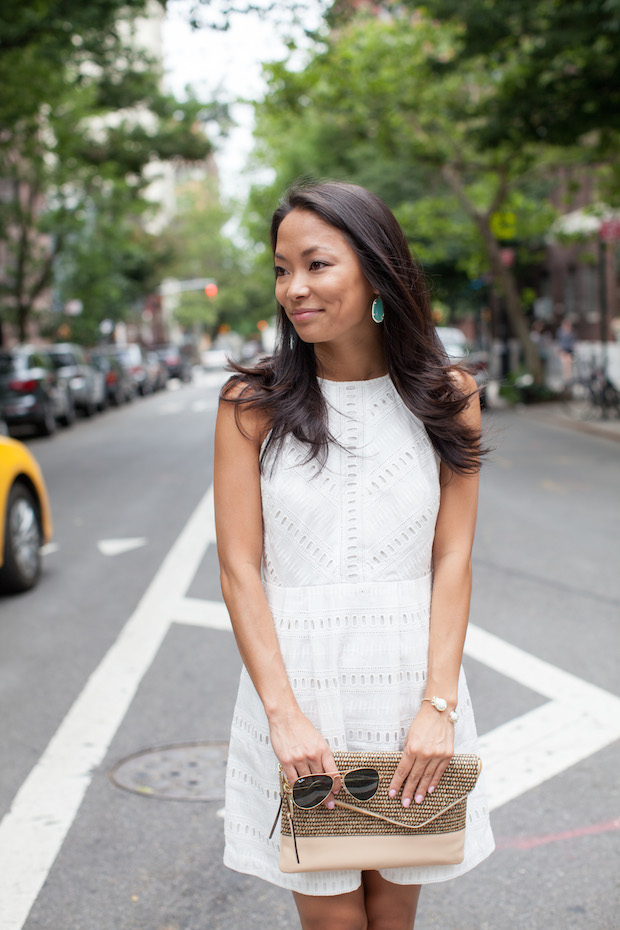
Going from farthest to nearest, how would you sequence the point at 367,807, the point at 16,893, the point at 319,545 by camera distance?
the point at 16,893
the point at 319,545
the point at 367,807

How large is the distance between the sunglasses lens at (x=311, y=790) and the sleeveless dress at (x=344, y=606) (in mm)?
138

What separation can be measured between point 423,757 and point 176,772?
2.50 metres

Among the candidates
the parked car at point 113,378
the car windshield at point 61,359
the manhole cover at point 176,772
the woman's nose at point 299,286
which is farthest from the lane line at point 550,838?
the parked car at point 113,378

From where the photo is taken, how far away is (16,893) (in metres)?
3.38

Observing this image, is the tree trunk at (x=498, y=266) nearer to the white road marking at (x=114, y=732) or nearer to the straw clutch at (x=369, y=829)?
the white road marking at (x=114, y=732)

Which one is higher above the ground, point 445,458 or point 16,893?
point 445,458

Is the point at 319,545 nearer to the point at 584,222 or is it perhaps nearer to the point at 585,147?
the point at 585,147

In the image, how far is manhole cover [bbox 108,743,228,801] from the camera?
13.7 feet

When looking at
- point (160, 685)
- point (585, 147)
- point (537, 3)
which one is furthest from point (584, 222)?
point (160, 685)

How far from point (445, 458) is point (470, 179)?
33.9 metres

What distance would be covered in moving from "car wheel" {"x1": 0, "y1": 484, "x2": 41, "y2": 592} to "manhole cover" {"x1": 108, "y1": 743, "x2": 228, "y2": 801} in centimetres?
324

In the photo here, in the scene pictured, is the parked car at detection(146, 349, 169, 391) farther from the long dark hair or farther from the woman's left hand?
the woman's left hand

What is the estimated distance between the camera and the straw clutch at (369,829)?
6.65ft

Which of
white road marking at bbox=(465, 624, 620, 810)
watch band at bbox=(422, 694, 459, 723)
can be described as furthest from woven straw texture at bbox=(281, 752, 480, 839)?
white road marking at bbox=(465, 624, 620, 810)
